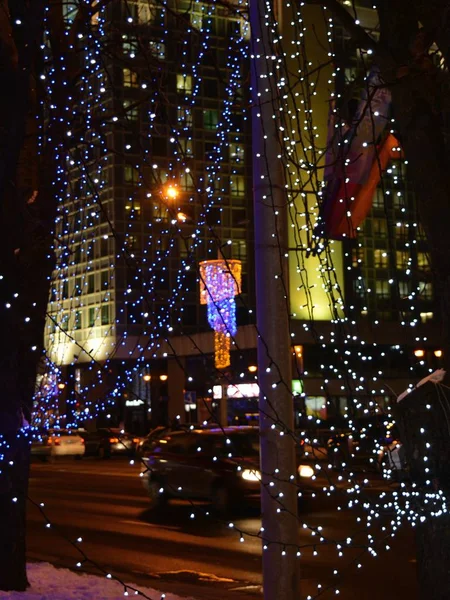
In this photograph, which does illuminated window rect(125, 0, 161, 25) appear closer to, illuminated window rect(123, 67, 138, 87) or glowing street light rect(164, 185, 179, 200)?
illuminated window rect(123, 67, 138, 87)

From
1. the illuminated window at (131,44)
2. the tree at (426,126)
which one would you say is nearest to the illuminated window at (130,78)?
the illuminated window at (131,44)

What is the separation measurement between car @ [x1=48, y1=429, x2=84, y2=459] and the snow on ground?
2840 cm

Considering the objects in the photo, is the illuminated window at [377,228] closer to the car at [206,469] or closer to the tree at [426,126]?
the car at [206,469]

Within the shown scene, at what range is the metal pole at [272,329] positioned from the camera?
4.99 meters

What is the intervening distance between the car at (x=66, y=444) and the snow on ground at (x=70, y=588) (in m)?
28.4

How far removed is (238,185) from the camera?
2121 inches

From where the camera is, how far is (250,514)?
16.2 m

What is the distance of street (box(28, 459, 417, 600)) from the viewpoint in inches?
384

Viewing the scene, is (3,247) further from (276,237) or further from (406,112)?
(406,112)

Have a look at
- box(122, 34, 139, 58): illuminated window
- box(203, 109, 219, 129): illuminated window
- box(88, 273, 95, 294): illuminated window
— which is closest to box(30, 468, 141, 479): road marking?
box(122, 34, 139, 58): illuminated window

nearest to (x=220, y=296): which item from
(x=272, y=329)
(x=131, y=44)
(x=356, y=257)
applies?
(x=131, y=44)

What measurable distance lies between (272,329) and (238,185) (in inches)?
1940

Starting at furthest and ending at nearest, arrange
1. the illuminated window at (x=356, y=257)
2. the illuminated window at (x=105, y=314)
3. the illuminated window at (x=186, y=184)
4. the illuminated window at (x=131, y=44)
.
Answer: the illuminated window at (x=105, y=314) < the illuminated window at (x=186, y=184) < the illuminated window at (x=131, y=44) < the illuminated window at (x=356, y=257)

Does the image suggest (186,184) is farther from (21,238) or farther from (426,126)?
(426,126)
